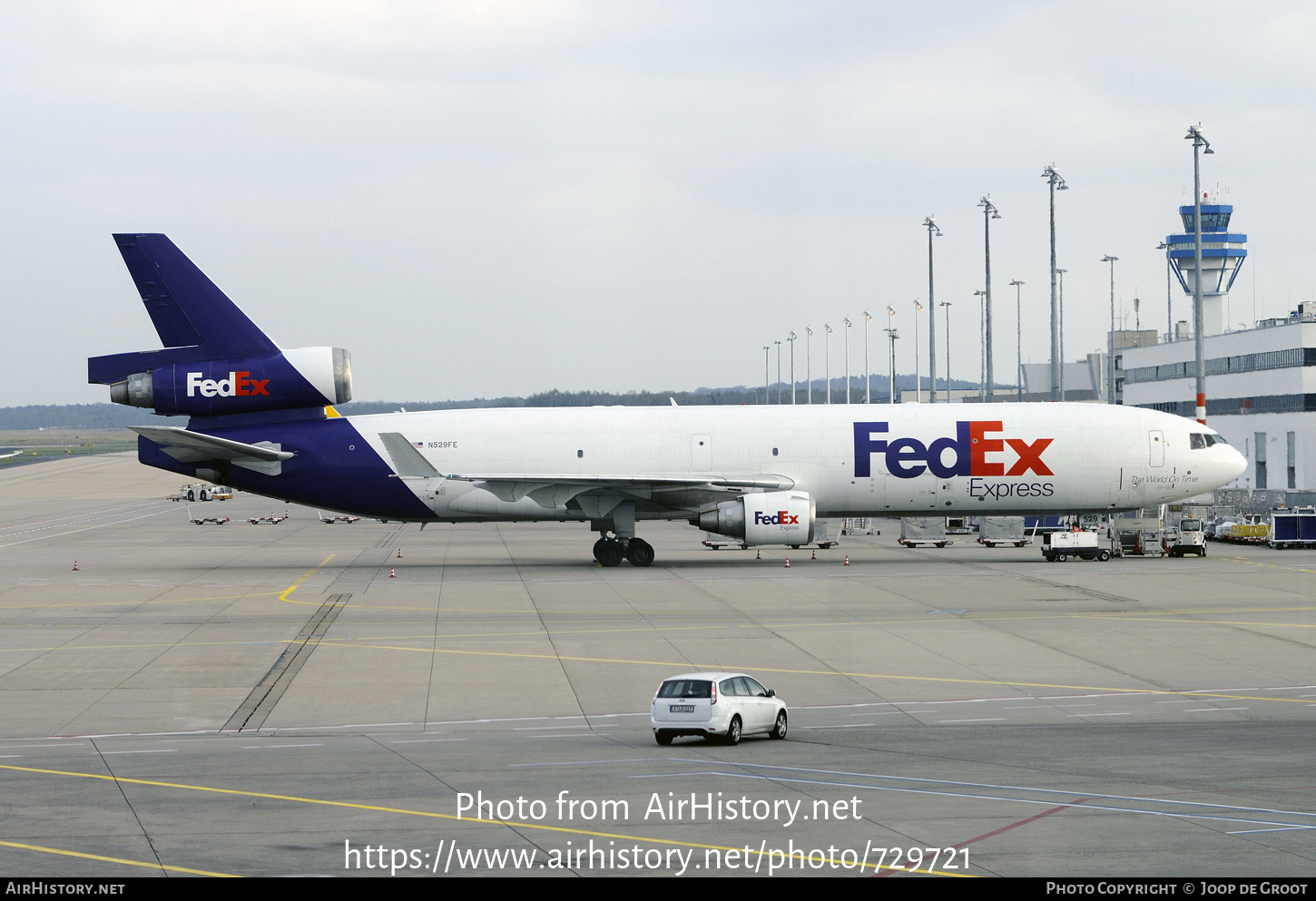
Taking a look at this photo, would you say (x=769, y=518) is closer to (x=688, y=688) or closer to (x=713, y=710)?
(x=688, y=688)

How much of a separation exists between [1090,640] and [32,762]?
23.4 m

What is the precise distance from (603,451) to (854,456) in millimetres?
9998

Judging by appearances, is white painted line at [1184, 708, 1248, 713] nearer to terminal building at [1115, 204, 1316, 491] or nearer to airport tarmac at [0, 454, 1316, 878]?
airport tarmac at [0, 454, 1316, 878]

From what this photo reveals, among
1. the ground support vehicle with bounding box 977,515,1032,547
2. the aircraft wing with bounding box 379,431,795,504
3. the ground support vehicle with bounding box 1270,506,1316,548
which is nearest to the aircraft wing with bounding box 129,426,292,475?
the aircraft wing with bounding box 379,431,795,504

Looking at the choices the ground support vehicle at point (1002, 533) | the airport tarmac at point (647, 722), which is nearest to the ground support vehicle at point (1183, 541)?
the airport tarmac at point (647, 722)

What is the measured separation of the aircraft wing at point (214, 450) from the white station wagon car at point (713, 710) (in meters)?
32.7

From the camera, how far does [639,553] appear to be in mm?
51656

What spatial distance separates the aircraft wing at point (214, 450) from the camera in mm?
48312

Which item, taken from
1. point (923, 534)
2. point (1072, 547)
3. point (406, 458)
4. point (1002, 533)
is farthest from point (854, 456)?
point (406, 458)

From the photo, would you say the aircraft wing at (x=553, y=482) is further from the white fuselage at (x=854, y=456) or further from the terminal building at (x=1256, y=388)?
the terminal building at (x=1256, y=388)

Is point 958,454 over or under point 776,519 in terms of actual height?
over

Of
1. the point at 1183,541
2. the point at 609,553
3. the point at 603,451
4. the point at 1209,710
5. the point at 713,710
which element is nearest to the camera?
the point at 713,710

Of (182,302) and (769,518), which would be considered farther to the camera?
(182,302)
